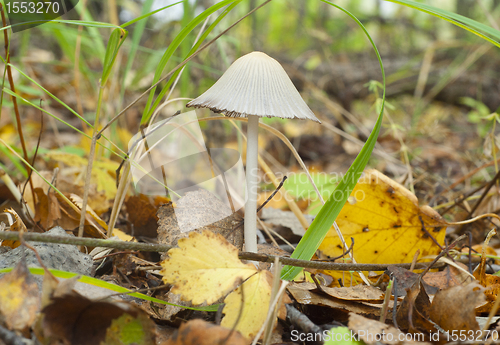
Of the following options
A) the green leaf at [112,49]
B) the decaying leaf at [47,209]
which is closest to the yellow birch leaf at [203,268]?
the green leaf at [112,49]

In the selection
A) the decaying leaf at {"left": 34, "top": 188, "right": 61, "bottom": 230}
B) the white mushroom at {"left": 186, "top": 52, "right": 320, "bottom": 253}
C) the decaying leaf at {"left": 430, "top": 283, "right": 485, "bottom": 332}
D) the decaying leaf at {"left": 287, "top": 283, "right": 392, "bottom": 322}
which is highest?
the white mushroom at {"left": 186, "top": 52, "right": 320, "bottom": 253}

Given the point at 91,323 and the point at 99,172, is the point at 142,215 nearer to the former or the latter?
the point at 99,172

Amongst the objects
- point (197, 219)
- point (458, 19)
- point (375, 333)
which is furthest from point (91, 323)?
point (458, 19)

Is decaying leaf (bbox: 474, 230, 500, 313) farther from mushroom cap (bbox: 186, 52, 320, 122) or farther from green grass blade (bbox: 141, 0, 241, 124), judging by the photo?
green grass blade (bbox: 141, 0, 241, 124)

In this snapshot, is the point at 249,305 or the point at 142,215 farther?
the point at 142,215

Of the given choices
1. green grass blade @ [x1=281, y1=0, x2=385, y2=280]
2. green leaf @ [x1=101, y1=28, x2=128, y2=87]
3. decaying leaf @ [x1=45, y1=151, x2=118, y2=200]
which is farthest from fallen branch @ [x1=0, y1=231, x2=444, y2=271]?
decaying leaf @ [x1=45, y1=151, x2=118, y2=200]

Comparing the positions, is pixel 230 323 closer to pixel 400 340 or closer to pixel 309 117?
pixel 400 340

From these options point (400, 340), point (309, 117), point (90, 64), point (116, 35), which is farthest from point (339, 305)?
point (90, 64)
